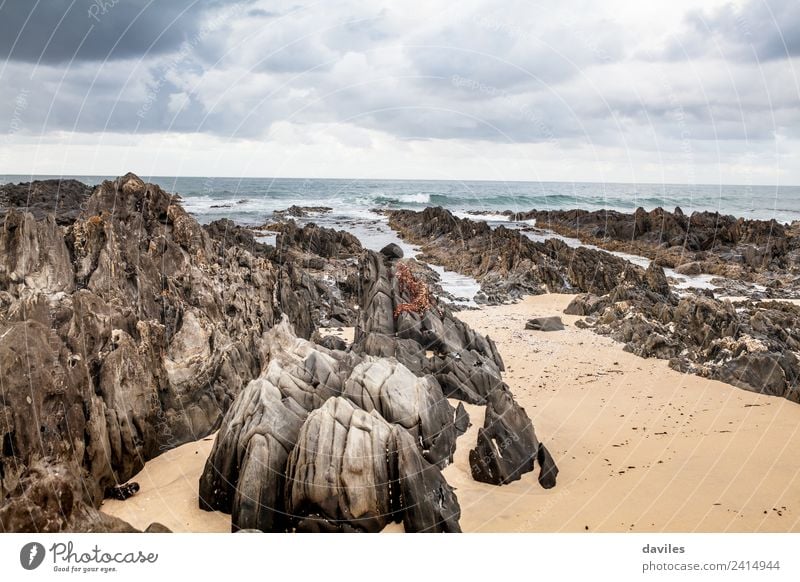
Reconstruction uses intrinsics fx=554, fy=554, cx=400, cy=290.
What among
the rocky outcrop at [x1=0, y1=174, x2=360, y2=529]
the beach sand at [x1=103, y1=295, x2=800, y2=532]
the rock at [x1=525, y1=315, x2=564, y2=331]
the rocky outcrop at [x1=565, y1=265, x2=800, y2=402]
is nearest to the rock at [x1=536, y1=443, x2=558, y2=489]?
the beach sand at [x1=103, y1=295, x2=800, y2=532]

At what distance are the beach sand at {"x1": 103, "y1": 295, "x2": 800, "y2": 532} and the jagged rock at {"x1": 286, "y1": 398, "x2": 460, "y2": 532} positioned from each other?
384 mm

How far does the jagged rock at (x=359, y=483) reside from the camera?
6.72 metres

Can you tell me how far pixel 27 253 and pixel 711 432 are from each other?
12.3 m

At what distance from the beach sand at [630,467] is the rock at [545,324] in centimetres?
485

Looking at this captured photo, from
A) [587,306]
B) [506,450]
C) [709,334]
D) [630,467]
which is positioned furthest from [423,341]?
[587,306]

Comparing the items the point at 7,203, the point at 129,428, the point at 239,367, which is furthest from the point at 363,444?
the point at 7,203

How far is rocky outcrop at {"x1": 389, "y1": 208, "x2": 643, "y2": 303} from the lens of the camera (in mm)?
25641

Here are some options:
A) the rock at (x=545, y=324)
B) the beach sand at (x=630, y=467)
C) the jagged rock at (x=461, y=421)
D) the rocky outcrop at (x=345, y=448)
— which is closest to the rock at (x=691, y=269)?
the rock at (x=545, y=324)

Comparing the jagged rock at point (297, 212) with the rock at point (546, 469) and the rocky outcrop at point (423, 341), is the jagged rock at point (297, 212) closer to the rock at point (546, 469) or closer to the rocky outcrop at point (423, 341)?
the rocky outcrop at point (423, 341)

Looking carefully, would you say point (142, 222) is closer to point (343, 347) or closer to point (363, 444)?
point (343, 347)

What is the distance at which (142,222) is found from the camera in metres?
12.4

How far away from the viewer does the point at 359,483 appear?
6770mm
